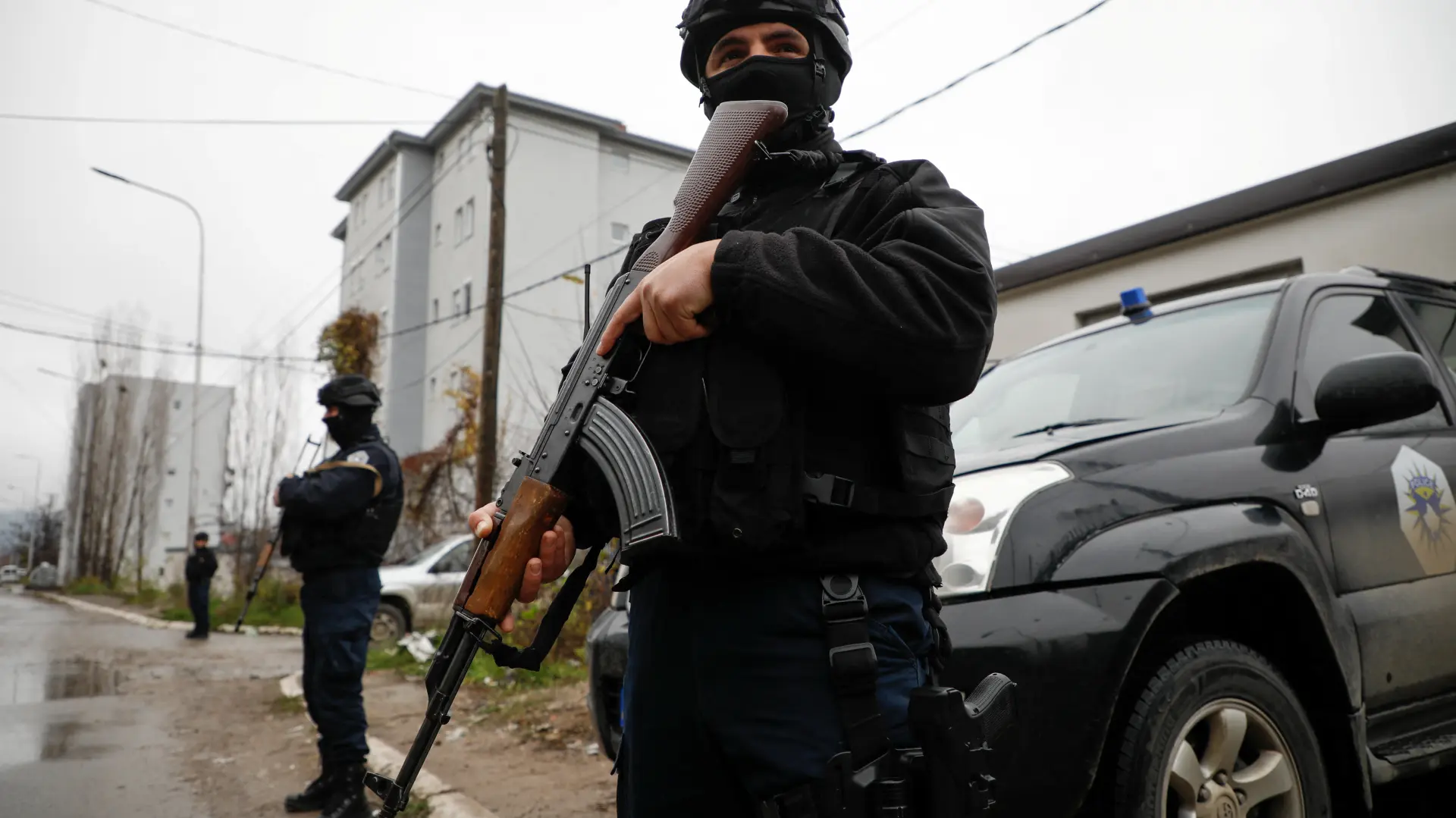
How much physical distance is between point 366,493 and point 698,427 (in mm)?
3403

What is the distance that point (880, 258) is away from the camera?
4.56ft

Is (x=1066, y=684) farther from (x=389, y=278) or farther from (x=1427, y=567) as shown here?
(x=389, y=278)

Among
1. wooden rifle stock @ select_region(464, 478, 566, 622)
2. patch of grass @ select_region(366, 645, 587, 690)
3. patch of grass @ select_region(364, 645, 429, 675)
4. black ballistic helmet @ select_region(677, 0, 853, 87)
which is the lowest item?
patch of grass @ select_region(364, 645, 429, 675)

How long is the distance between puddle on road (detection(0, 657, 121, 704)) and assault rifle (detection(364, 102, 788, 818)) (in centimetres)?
824

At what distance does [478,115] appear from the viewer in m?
27.7

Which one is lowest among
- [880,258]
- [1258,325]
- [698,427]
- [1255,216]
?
[698,427]

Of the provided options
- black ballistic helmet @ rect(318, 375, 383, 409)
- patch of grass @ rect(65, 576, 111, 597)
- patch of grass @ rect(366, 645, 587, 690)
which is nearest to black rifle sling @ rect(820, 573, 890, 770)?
black ballistic helmet @ rect(318, 375, 383, 409)

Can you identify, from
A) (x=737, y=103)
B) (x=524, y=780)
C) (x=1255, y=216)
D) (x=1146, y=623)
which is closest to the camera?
(x=737, y=103)

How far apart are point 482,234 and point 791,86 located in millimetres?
26213

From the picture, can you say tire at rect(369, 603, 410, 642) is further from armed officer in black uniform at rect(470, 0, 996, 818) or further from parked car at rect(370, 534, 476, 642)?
→ armed officer in black uniform at rect(470, 0, 996, 818)

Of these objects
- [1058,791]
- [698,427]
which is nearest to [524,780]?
[1058,791]

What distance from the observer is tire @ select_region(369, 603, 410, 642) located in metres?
10.9

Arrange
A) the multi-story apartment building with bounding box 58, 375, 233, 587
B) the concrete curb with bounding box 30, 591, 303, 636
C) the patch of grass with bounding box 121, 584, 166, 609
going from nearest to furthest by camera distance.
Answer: the concrete curb with bounding box 30, 591, 303, 636 < the patch of grass with bounding box 121, 584, 166, 609 < the multi-story apartment building with bounding box 58, 375, 233, 587

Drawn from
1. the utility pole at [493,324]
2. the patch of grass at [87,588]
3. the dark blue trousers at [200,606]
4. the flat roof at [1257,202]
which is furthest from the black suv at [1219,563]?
the patch of grass at [87,588]
